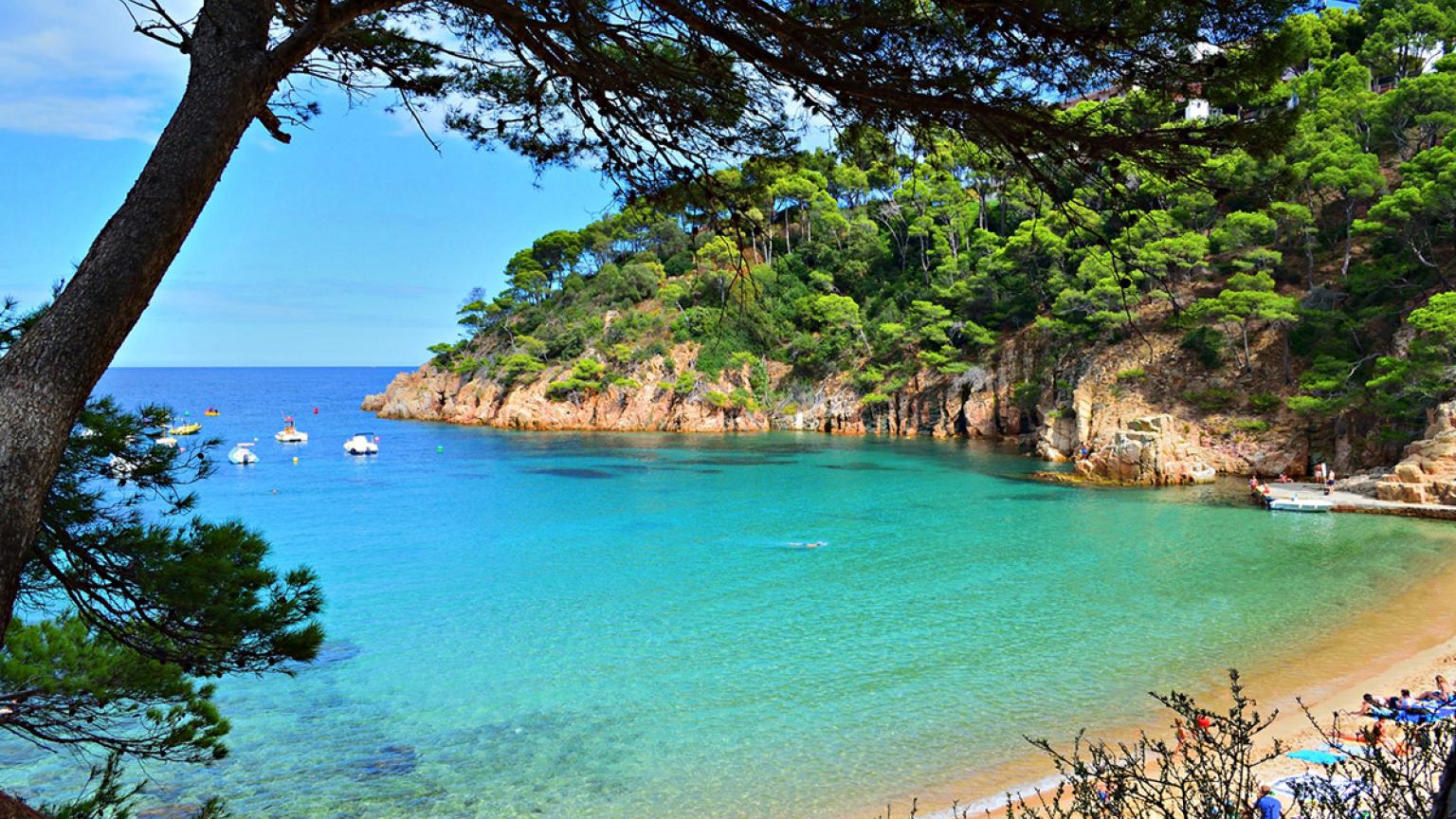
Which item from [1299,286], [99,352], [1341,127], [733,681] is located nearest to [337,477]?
[733,681]

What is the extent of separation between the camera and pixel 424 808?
19.4 feet

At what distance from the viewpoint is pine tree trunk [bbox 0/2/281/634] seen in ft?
6.75

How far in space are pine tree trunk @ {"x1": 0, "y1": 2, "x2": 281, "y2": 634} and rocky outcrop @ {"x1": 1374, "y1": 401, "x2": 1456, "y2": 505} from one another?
20.2 m

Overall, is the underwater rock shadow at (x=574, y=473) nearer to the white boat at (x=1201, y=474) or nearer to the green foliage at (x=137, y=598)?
the white boat at (x=1201, y=474)

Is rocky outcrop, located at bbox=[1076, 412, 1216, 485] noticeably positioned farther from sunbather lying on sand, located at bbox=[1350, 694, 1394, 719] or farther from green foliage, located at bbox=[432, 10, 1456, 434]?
sunbather lying on sand, located at bbox=[1350, 694, 1394, 719]

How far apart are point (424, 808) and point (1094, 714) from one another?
228 inches

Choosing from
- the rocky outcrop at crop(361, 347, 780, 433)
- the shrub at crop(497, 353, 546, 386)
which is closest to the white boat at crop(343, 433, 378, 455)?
the rocky outcrop at crop(361, 347, 780, 433)

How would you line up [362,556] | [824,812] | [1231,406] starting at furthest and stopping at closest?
[1231,406] → [362,556] → [824,812]

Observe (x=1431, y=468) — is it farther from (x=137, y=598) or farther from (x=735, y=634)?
(x=137, y=598)

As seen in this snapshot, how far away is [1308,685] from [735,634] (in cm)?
608

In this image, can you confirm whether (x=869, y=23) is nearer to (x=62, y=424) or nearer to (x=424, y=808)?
(x=62, y=424)

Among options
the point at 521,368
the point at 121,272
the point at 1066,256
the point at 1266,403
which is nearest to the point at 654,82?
the point at 121,272

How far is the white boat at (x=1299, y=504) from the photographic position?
1656 centimetres

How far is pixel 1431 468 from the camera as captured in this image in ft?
52.0
